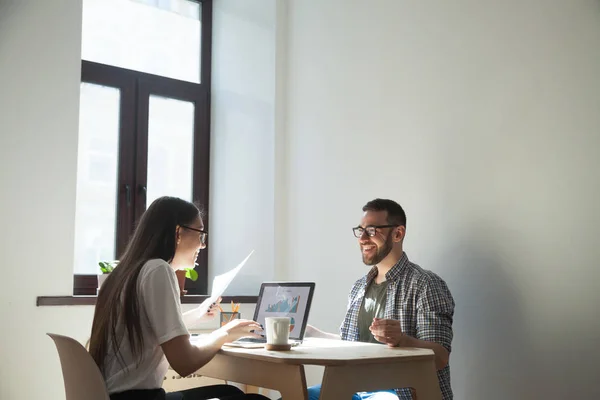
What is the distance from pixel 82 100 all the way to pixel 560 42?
99.4 inches

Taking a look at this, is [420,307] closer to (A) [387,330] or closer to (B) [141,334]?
(A) [387,330]

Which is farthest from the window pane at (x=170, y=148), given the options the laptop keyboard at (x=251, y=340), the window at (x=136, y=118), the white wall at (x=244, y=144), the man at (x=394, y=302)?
the laptop keyboard at (x=251, y=340)

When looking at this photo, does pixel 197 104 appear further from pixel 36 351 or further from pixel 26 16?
pixel 36 351

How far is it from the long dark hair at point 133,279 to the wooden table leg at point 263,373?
0.32 m

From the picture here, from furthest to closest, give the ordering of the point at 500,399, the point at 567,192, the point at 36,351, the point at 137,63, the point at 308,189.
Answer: the point at 137,63 → the point at 308,189 → the point at 36,351 → the point at 500,399 → the point at 567,192

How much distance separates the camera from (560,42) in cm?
215

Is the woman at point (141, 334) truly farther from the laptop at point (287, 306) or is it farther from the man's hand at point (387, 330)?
the man's hand at point (387, 330)

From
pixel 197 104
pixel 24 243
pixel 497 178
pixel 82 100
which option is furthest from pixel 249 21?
pixel 497 178

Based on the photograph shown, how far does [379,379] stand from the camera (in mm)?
1665

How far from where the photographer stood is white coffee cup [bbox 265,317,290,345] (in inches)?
69.7

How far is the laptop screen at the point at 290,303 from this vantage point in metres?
2.00

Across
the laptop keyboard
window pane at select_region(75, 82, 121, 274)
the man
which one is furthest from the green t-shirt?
window pane at select_region(75, 82, 121, 274)

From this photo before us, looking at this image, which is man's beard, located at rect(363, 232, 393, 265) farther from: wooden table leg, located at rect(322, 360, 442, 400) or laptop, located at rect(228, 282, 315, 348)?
wooden table leg, located at rect(322, 360, 442, 400)

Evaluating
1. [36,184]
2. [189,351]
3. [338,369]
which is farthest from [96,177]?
[338,369]
